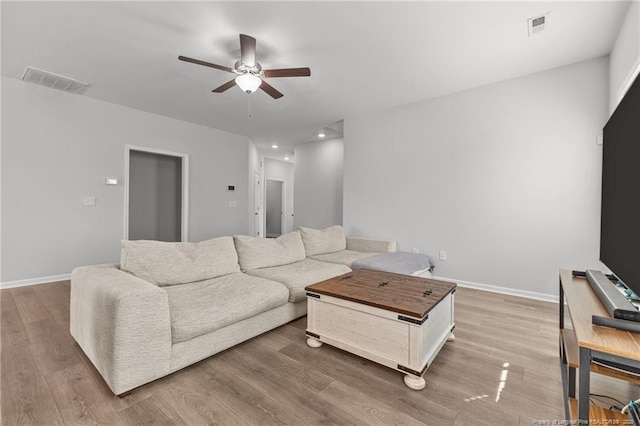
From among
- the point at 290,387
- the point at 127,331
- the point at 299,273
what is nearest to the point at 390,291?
the point at 290,387

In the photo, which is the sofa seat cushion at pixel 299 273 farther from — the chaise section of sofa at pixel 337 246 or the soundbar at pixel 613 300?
the soundbar at pixel 613 300

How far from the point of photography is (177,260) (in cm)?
225

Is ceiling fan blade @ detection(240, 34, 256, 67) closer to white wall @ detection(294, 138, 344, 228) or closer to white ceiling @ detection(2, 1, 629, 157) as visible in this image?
white ceiling @ detection(2, 1, 629, 157)

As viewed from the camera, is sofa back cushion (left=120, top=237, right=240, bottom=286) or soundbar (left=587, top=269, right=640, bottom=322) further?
sofa back cushion (left=120, top=237, right=240, bottom=286)

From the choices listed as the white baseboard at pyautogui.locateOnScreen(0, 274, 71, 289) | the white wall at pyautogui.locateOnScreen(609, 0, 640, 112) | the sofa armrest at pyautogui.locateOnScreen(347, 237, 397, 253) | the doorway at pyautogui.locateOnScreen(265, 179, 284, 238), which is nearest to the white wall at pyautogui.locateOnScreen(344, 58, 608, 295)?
the white wall at pyautogui.locateOnScreen(609, 0, 640, 112)

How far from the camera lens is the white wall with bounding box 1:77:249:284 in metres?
3.42

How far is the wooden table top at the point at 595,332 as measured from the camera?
91 centimetres

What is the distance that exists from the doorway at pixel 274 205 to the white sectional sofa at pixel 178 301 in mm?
6243

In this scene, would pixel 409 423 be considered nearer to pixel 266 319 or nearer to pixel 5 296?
pixel 266 319

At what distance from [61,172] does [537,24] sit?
568cm

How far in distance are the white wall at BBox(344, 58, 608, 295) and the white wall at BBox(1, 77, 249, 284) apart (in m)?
3.99

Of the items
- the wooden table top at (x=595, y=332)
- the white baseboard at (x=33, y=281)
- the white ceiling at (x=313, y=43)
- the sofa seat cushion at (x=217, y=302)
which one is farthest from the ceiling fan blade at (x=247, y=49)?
the white baseboard at (x=33, y=281)

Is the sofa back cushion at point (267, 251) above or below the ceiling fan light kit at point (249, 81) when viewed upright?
below

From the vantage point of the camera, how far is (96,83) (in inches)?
137
